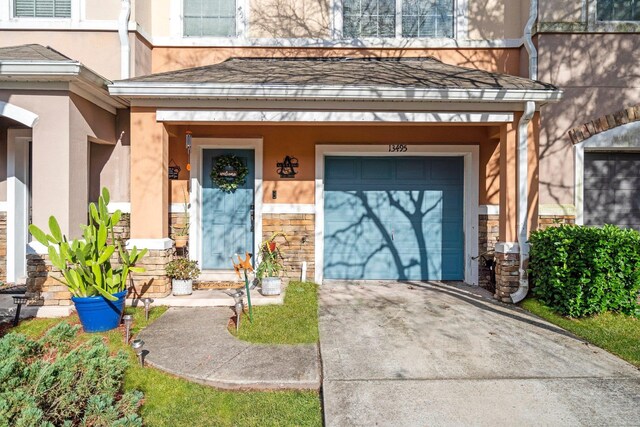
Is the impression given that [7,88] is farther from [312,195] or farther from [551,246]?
[551,246]

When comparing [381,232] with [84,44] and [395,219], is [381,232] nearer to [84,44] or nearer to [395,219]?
[395,219]

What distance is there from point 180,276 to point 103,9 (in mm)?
4753

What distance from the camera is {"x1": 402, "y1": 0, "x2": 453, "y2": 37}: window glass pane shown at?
26.5 feet

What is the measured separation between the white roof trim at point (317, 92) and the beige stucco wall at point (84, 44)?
149cm

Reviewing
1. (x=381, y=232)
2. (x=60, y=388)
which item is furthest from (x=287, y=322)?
(x=381, y=232)

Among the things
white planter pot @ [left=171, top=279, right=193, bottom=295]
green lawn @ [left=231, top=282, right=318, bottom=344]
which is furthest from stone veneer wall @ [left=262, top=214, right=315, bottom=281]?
white planter pot @ [left=171, top=279, right=193, bottom=295]

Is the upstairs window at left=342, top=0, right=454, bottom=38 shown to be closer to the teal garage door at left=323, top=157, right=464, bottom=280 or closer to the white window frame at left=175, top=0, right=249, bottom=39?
the white window frame at left=175, top=0, right=249, bottom=39

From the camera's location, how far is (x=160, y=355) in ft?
14.0

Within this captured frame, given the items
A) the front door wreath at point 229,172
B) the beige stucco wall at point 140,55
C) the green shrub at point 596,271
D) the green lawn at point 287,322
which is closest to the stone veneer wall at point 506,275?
the green shrub at point 596,271

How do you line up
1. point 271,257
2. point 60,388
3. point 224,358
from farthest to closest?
point 271,257, point 224,358, point 60,388

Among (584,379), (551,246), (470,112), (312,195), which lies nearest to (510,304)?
(551,246)

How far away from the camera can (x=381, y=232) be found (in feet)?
26.1

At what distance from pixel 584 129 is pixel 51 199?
8.22 m

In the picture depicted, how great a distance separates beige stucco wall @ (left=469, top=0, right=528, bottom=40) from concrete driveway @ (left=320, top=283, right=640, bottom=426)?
5.06 metres
